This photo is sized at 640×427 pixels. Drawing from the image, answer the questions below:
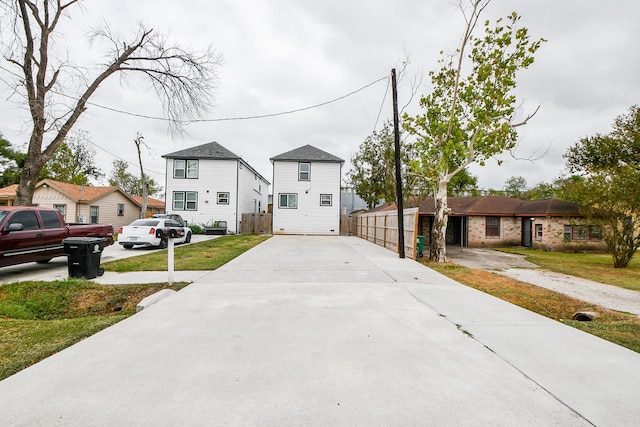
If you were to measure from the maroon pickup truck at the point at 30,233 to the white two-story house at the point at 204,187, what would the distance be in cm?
1527

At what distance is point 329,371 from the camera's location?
2930 mm

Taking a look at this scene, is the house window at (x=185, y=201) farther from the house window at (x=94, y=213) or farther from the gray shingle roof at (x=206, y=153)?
the house window at (x=94, y=213)

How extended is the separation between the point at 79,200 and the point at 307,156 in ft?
63.4

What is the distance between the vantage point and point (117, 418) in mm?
2178

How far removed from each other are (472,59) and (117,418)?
13804 millimetres

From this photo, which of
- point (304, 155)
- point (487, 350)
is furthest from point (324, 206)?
point (487, 350)

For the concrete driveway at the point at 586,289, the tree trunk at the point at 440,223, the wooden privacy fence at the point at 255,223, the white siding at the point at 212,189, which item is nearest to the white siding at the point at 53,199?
the white siding at the point at 212,189

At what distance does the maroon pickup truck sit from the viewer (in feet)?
23.8

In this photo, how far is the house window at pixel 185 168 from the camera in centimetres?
2458

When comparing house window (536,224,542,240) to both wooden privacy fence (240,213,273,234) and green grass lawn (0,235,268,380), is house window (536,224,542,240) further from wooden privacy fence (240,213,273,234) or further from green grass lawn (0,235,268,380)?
green grass lawn (0,235,268,380)

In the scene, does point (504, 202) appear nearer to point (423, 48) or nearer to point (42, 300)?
point (423, 48)

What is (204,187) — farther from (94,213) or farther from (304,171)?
(94,213)

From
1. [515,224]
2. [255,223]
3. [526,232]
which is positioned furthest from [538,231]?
[255,223]

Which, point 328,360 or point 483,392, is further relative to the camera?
point 328,360
